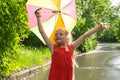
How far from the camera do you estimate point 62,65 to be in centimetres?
533

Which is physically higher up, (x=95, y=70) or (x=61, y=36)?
(x=61, y=36)

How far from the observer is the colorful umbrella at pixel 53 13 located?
7340 millimetres

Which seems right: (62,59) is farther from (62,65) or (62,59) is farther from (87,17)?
(87,17)

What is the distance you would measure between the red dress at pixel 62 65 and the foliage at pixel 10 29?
682cm

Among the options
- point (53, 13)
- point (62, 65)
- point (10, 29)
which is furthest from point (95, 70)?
point (62, 65)

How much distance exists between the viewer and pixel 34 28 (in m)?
7.17

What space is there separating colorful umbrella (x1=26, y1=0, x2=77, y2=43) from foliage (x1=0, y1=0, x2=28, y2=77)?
177 inches

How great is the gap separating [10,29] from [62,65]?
24.1 feet

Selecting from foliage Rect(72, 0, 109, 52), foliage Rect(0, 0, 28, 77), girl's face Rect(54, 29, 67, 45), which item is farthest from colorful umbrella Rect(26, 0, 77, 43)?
foliage Rect(72, 0, 109, 52)

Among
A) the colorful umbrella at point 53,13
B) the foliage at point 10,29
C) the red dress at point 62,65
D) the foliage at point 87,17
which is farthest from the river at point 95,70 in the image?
the foliage at point 87,17

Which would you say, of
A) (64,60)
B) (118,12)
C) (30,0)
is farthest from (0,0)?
(118,12)

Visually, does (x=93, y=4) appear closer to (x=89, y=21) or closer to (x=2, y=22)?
(x=89, y=21)

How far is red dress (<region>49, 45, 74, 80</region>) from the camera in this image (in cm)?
534

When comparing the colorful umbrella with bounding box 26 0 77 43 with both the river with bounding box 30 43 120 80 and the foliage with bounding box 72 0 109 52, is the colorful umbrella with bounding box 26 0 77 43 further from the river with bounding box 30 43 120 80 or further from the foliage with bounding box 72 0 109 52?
the foliage with bounding box 72 0 109 52
